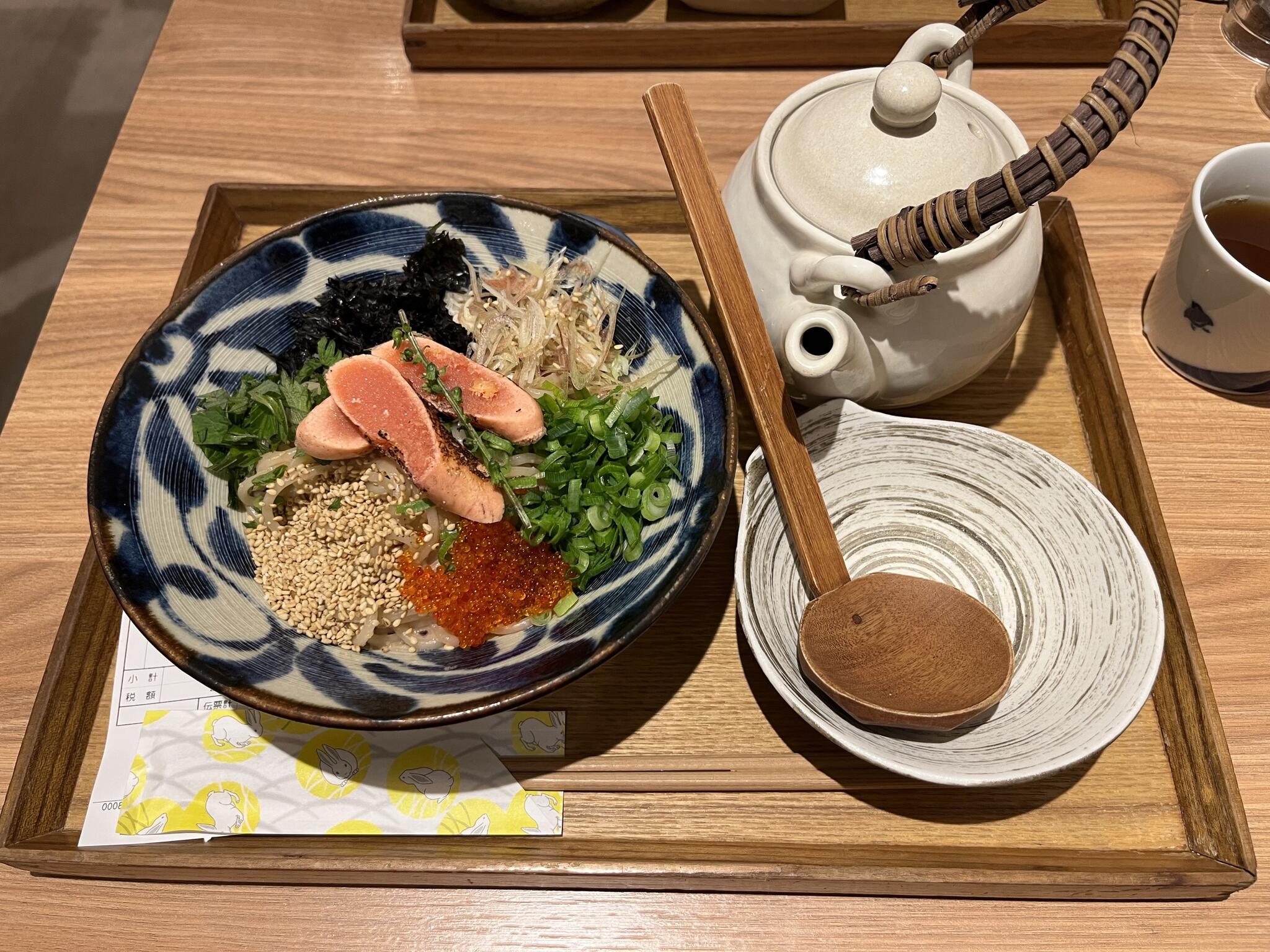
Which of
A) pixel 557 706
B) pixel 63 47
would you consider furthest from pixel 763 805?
pixel 63 47

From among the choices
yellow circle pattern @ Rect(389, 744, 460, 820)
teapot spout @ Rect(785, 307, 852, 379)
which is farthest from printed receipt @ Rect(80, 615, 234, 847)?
teapot spout @ Rect(785, 307, 852, 379)

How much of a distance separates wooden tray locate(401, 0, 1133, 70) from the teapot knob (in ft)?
3.18

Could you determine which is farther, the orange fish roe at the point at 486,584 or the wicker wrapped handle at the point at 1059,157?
the orange fish roe at the point at 486,584

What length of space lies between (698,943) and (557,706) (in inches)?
18.2

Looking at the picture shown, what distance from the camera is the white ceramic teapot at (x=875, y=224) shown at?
4.35 ft

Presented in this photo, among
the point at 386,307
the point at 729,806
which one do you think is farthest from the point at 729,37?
the point at 729,806

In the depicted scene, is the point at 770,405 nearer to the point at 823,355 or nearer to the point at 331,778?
the point at 823,355

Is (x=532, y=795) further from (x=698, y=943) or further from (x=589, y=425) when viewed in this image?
(x=589, y=425)

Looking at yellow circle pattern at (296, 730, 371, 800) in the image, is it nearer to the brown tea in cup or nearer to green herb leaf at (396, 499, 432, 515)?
green herb leaf at (396, 499, 432, 515)

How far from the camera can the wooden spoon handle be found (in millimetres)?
1463

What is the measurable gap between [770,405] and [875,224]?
36 cm

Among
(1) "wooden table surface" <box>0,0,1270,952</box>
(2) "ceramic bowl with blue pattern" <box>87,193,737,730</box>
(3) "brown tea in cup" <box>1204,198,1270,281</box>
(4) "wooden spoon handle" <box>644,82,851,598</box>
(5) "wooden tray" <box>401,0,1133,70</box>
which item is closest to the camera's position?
(2) "ceramic bowl with blue pattern" <box>87,193,737,730</box>

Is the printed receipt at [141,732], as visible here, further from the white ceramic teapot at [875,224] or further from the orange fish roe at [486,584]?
the white ceramic teapot at [875,224]

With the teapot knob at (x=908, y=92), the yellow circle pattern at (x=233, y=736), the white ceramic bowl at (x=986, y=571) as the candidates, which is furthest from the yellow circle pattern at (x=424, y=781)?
the teapot knob at (x=908, y=92)
